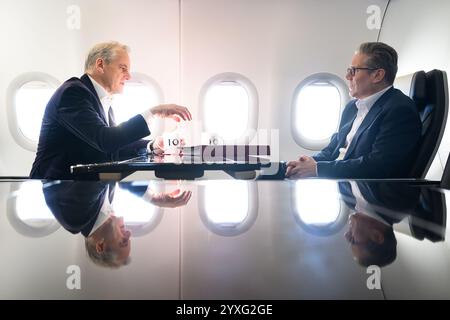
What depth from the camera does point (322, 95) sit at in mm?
3898

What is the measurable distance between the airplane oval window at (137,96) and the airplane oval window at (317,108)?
1.51 meters

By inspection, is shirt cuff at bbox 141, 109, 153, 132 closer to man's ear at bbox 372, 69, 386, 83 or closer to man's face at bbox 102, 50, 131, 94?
man's face at bbox 102, 50, 131, 94

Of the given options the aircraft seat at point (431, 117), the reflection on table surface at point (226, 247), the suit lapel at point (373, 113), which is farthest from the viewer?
the suit lapel at point (373, 113)

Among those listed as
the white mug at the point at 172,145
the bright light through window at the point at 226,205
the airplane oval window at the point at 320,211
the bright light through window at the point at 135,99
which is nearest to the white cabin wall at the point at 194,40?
the bright light through window at the point at 135,99

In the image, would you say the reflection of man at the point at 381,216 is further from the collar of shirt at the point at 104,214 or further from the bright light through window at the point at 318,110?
the bright light through window at the point at 318,110

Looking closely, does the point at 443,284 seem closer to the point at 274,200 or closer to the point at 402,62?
the point at 274,200

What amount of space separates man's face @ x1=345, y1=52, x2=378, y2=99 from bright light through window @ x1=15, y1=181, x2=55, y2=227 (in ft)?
5.40

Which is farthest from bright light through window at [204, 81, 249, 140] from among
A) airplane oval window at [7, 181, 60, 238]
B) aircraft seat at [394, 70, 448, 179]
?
airplane oval window at [7, 181, 60, 238]

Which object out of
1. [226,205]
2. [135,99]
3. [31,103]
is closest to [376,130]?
[226,205]

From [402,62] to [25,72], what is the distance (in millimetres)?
3932

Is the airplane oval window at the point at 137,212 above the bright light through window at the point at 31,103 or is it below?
below

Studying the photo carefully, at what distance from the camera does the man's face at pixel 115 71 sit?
1.87 m

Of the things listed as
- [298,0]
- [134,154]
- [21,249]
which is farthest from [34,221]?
[298,0]
